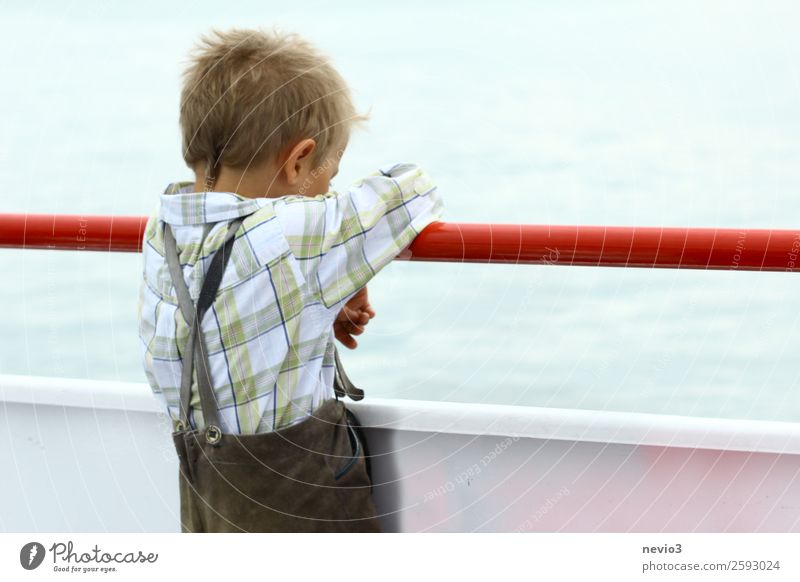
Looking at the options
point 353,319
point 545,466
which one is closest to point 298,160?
point 353,319

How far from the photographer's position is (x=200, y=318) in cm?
91

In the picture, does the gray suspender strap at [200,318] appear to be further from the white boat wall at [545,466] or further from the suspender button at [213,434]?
the white boat wall at [545,466]

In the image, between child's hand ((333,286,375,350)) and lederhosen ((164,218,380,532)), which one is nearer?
lederhosen ((164,218,380,532))

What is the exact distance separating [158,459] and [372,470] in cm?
30

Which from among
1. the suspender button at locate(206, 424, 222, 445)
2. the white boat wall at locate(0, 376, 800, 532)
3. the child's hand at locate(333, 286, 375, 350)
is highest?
the child's hand at locate(333, 286, 375, 350)

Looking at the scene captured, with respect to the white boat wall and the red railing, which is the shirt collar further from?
the white boat wall

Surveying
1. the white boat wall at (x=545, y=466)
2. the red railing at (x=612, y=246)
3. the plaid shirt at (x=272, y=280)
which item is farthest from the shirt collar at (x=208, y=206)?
the white boat wall at (x=545, y=466)

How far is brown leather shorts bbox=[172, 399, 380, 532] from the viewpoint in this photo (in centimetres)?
94

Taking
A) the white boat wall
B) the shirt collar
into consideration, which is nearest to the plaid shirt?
the shirt collar

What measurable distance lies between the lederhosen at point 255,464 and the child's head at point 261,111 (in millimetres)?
83

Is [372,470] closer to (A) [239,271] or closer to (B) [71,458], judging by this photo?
(A) [239,271]

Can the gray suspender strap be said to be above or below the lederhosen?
above

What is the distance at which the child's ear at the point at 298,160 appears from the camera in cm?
97

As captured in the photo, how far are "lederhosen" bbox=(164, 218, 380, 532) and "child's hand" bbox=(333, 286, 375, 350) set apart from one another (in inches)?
1.9
